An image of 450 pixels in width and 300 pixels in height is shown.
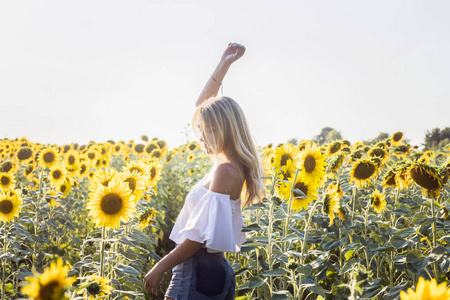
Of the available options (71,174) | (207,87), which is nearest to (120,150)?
(71,174)

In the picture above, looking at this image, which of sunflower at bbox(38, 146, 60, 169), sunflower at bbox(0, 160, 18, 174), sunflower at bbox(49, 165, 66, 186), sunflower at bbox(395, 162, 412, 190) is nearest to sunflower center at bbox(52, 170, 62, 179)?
sunflower at bbox(49, 165, 66, 186)

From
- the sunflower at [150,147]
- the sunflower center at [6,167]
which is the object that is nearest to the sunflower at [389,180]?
the sunflower center at [6,167]

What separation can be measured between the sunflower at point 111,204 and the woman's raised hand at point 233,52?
5.01 feet

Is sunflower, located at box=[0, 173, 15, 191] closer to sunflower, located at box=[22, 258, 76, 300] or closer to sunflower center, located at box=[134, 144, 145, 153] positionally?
sunflower, located at box=[22, 258, 76, 300]

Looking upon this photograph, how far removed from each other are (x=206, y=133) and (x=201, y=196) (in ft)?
1.39

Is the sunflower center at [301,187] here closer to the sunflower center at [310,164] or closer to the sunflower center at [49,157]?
the sunflower center at [310,164]

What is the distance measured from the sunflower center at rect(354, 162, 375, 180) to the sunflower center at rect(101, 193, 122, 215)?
267cm

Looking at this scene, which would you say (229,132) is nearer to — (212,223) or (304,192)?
(212,223)

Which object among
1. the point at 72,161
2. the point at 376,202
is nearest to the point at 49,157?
the point at 72,161

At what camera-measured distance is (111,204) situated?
2.76 m

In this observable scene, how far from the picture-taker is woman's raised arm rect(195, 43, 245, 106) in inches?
143

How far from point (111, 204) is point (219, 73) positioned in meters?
1.58

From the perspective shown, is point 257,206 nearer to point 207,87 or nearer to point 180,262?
point 180,262

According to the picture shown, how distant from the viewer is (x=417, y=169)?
3.31 metres
